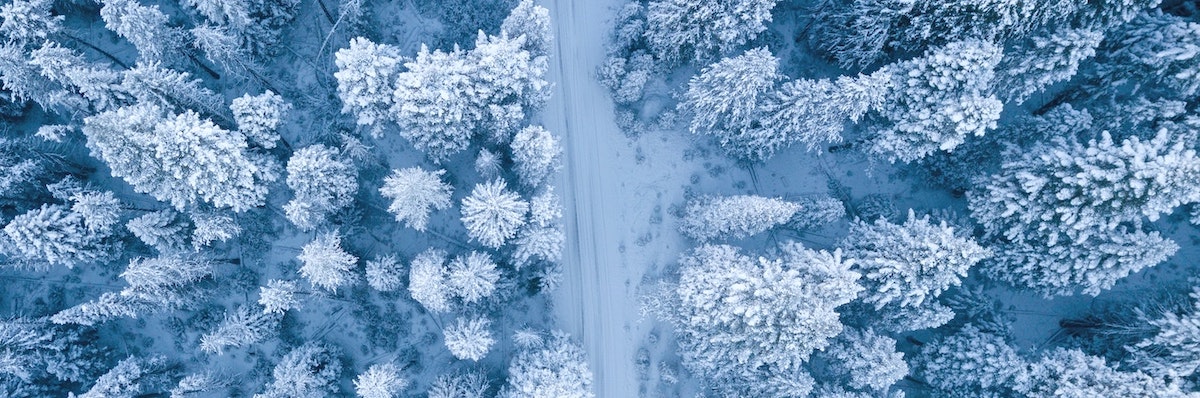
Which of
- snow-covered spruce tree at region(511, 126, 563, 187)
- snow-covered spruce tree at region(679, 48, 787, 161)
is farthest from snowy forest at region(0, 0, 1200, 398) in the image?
snow-covered spruce tree at region(679, 48, 787, 161)

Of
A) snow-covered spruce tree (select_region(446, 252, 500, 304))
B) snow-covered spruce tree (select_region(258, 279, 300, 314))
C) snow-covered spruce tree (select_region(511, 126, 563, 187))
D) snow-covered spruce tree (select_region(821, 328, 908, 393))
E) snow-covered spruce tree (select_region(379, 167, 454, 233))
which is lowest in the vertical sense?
snow-covered spruce tree (select_region(821, 328, 908, 393))

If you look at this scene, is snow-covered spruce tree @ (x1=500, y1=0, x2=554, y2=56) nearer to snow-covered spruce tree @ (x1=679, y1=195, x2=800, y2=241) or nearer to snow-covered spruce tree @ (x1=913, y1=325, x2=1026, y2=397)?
snow-covered spruce tree @ (x1=679, y1=195, x2=800, y2=241)

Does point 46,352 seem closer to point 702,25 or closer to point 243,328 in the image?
point 243,328

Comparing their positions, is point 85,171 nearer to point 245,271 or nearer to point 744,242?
point 245,271

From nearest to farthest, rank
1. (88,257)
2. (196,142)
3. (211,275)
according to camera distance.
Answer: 1. (196,142)
2. (88,257)
3. (211,275)

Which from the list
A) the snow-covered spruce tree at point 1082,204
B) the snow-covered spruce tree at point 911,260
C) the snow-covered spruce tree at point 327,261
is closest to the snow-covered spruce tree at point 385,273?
the snow-covered spruce tree at point 327,261

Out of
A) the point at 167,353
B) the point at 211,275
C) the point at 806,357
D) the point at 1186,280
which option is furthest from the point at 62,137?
the point at 1186,280
